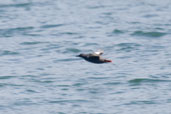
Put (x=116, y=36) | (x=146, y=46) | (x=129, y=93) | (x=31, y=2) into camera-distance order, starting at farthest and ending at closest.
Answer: (x=31, y=2) → (x=116, y=36) → (x=146, y=46) → (x=129, y=93)

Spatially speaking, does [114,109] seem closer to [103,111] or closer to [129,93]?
[103,111]

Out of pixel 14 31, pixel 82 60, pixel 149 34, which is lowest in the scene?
pixel 149 34

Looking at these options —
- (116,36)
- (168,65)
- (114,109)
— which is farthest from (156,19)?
(114,109)

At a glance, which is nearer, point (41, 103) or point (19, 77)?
point (41, 103)

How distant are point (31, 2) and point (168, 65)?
15611 millimetres

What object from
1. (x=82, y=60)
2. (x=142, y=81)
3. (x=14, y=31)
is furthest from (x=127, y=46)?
(x=14, y=31)

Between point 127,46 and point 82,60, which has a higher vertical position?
point 82,60

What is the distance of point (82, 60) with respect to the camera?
22.8 metres

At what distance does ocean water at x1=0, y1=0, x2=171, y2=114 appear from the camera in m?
17.6

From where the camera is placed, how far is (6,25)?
29719 millimetres

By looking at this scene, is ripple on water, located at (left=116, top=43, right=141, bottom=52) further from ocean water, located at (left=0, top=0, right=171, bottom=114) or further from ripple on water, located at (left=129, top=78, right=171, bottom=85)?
ripple on water, located at (left=129, top=78, right=171, bottom=85)

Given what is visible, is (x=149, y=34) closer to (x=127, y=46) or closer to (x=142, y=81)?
(x=127, y=46)

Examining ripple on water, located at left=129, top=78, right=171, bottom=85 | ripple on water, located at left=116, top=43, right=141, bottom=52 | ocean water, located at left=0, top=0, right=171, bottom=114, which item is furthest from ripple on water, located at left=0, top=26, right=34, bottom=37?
ripple on water, located at left=129, top=78, right=171, bottom=85

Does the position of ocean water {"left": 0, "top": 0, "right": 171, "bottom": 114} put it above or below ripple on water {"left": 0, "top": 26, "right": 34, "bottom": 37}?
below
